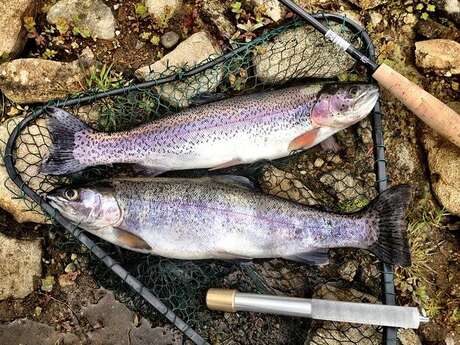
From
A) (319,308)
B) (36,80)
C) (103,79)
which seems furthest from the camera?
(103,79)

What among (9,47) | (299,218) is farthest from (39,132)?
(299,218)

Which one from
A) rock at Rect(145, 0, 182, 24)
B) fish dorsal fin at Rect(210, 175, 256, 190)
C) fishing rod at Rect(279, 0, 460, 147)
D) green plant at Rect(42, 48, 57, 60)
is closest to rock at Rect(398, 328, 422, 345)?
fishing rod at Rect(279, 0, 460, 147)

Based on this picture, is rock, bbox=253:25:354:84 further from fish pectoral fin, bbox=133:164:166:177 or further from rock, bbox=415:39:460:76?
fish pectoral fin, bbox=133:164:166:177

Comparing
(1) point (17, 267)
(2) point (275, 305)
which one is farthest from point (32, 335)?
(2) point (275, 305)

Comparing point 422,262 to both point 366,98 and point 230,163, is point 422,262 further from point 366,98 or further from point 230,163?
point 230,163

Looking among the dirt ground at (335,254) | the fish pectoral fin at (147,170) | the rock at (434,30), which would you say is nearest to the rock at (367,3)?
the dirt ground at (335,254)

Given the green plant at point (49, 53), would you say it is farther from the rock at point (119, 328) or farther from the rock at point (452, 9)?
the rock at point (452, 9)
